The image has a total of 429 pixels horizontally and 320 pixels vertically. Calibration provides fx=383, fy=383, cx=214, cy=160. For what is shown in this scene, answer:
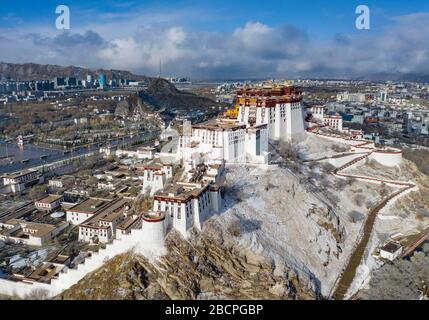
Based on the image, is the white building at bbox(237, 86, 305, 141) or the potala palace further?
the white building at bbox(237, 86, 305, 141)

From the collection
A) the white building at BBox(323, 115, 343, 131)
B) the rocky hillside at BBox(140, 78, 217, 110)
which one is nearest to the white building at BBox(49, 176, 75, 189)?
the white building at BBox(323, 115, 343, 131)

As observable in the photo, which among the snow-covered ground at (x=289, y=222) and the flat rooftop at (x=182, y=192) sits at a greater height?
the flat rooftop at (x=182, y=192)

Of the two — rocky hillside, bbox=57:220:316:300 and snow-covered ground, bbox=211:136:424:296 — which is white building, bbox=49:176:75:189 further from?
rocky hillside, bbox=57:220:316:300


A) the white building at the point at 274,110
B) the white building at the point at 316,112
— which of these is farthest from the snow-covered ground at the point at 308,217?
the white building at the point at 316,112

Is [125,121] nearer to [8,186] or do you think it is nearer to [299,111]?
[8,186]

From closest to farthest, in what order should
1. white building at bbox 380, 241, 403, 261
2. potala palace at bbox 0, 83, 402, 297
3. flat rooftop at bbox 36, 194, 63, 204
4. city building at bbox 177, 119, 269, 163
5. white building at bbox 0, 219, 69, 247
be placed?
potala palace at bbox 0, 83, 402, 297 < white building at bbox 380, 241, 403, 261 < white building at bbox 0, 219, 69, 247 < city building at bbox 177, 119, 269, 163 < flat rooftop at bbox 36, 194, 63, 204

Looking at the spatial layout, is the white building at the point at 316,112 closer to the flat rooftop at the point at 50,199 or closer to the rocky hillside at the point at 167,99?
the flat rooftop at the point at 50,199
